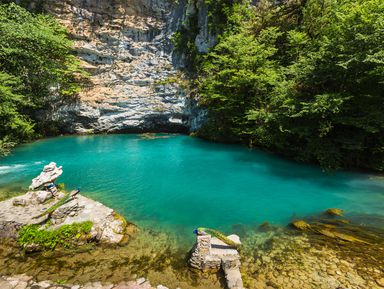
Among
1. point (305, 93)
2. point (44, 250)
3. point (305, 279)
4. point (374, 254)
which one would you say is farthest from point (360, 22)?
point (44, 250)

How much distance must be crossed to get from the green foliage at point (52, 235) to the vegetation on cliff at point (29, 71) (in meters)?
13.5

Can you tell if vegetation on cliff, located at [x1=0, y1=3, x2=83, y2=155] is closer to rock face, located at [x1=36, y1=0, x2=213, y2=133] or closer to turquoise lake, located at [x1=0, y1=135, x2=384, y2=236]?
rock face, located at [x1=36, y1=0, x2=213, y2=133]

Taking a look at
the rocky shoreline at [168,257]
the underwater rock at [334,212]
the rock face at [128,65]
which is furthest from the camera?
the rock face at [128,65]

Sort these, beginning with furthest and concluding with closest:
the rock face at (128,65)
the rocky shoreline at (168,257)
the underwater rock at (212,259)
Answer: the rock face at (128,65)
the underwater rock at (212,259)
the rocky shoreline at (168,257)

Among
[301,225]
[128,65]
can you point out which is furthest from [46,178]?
[128,65]

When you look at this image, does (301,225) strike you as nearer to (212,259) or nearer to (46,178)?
(212,259)

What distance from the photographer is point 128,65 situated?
32.6m

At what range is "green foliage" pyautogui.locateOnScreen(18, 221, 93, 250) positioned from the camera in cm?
711

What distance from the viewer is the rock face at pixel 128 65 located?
97.6ft

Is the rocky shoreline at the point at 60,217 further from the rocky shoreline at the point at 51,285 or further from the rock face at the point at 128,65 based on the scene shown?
the rock face at the point at 128,65

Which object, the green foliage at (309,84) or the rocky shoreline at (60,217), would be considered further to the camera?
the green foliage at (309,84)

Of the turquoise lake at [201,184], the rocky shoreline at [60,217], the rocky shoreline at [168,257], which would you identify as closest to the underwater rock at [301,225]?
the rocky shoreline at [168,257]

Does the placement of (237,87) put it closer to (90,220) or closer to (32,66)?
(90,220)

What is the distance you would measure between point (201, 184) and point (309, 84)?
10.1 metres
